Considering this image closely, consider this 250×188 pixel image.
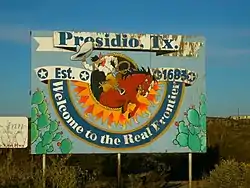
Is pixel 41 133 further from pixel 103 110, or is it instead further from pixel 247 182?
pixel 247 182

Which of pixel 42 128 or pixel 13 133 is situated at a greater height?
pixel 42 128

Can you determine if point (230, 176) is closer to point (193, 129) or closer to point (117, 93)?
point (193, 129)

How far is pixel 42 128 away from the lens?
16.7 m

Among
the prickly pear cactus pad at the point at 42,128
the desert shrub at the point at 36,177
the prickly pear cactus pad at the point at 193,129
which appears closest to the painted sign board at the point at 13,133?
the prickly pear cactus pad at the point at 42,128

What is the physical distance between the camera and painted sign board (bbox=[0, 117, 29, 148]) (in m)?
17.3

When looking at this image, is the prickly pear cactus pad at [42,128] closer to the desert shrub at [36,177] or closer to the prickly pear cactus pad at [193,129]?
the desert shrub at [36,177]

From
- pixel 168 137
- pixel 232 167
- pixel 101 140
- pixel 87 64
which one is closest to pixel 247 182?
pixel 232 167

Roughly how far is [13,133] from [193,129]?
220 inches

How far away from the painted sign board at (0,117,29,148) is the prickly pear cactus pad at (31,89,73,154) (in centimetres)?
79

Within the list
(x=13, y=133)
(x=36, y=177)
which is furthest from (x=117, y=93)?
(x=36, y=177)

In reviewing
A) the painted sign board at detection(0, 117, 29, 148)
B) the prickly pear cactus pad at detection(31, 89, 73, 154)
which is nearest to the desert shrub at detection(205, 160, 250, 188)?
the prickly pear cactus pad at detection(31, 89, 73, 154)

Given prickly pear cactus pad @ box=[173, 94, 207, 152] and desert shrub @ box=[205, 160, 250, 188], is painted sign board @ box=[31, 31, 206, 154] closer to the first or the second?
prickly pear cactus pad @ box=[173, 94, 207, 152]

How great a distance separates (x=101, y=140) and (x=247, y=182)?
14.6ft

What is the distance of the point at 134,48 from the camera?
17.5m
